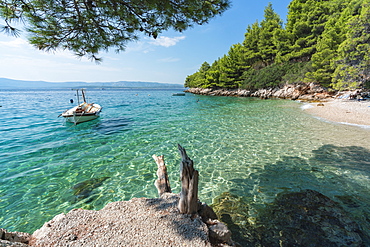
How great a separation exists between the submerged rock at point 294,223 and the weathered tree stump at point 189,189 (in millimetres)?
1433

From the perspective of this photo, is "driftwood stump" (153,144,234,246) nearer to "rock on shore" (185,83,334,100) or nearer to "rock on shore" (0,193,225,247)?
"rock on shore" (0,193,225,247)

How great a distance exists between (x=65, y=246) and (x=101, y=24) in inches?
195

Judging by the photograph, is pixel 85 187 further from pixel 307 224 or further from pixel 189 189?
pixel 307 224

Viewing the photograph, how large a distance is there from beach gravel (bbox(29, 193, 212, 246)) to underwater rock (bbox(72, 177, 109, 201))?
2.73 metres

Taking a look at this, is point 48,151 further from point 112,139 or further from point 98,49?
point 98,49

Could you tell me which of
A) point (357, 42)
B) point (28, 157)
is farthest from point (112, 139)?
point (357, 42)

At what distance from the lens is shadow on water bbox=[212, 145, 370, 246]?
3268 millimetres

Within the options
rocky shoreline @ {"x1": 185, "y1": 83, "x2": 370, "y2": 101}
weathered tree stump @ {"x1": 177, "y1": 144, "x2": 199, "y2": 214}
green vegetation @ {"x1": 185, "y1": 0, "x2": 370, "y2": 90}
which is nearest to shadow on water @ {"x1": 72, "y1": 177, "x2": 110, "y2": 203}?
weathered tree stump @ {"x1": 177, "y1": 144, "x2": 199, "y2": 214}

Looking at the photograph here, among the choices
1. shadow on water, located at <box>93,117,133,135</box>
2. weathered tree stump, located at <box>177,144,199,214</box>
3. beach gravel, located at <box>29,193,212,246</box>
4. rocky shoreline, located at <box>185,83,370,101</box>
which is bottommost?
shadow on water, located at <box>93,117,133,135</box>

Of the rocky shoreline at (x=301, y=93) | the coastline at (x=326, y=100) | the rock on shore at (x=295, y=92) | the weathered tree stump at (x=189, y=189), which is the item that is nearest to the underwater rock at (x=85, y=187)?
the weathered tree stump at (x=189, y=189)

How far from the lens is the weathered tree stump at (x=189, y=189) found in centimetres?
259

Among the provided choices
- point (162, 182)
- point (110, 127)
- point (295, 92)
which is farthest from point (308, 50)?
point (162, 182)

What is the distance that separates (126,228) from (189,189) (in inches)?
42.1

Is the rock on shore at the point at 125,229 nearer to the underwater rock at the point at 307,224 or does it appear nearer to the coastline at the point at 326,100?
the underwater rock at the point at 307,224
